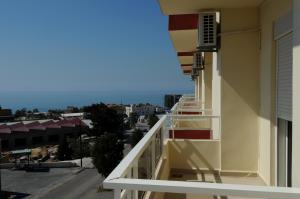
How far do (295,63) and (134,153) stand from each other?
1641 millimetres

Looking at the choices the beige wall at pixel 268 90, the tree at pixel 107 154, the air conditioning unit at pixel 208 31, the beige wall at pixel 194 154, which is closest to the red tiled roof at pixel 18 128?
the tree at pixel 107 154

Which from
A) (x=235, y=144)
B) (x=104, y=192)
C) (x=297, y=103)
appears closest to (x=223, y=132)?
(x=235, y=144)

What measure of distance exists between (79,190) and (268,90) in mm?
25346

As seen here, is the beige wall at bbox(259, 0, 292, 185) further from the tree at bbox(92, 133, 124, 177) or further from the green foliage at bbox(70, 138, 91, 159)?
the green foliage at bbox(70, 138, 91, 159)

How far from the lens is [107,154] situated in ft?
99.5

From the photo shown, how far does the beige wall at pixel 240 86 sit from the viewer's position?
20.5ft

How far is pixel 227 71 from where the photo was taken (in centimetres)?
632

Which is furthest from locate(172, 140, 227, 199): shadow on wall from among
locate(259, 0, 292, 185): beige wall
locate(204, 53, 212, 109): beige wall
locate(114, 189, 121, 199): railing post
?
locate(204, 53, 212, 109): beige wall

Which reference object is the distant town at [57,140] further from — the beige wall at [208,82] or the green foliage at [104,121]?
the beige wall at [208,82]

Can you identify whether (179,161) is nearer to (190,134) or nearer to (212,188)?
(190,134)

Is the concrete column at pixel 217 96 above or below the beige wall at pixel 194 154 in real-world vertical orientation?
above

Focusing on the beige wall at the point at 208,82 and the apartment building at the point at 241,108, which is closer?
the apartment building at the point at 241,108

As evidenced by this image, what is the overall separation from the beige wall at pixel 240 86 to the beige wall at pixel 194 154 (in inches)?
11.5

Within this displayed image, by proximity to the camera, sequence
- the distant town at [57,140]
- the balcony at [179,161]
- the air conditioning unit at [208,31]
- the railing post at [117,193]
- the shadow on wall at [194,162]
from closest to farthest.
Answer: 1. the railing post at [117,193]
2. the balcony at [179,161]
3. the air conditioning unit at [208,31]
4. the shadow on wall at [194,162]
5. the distant town at [57,140]
